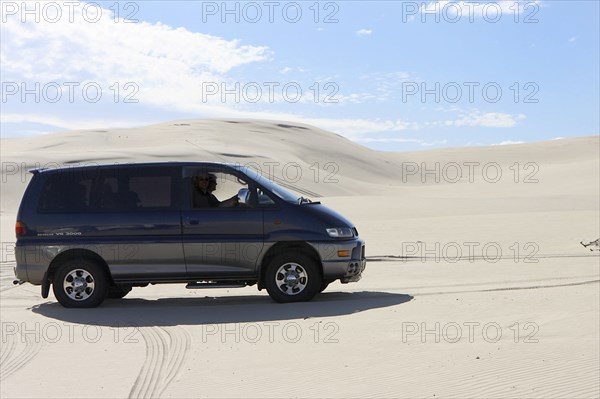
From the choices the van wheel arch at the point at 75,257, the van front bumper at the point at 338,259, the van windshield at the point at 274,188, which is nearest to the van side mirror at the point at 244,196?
the van windshield at the point at 274,188

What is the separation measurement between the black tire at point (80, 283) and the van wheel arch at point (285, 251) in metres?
2.16

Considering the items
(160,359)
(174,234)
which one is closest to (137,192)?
(174,234)

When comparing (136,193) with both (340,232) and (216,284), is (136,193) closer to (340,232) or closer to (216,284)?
(216,284)

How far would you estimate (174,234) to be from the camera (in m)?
10.4

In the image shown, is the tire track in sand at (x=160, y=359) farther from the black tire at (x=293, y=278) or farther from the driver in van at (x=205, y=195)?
the driver in van at (x=205, y=195)

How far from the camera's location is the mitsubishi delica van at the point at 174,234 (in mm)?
10383

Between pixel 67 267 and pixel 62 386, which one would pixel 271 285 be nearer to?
pixel 67 267

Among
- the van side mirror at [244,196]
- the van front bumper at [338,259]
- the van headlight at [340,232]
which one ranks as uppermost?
the van side mirror at [244,196]

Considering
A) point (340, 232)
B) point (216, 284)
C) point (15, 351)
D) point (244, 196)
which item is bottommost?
point (15, 351)

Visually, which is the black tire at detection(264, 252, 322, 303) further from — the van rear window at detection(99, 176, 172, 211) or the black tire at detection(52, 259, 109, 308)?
the black tire at detection(52, 259, 109, 308)

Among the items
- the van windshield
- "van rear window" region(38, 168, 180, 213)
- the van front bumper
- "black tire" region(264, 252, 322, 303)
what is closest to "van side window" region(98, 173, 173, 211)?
"van rear window" region(38, 168, 180, 213)

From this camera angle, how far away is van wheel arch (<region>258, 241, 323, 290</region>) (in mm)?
10406

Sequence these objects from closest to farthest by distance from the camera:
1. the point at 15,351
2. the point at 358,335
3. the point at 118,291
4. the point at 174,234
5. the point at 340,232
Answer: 1. the point at 15,351
2. the point at 358,335
3. the point at 174,234
4. the point at 340,232
5. the point at 118,291

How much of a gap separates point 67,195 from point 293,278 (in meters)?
3.28
